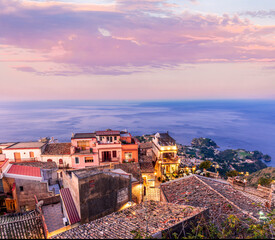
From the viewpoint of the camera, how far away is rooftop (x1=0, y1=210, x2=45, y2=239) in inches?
387

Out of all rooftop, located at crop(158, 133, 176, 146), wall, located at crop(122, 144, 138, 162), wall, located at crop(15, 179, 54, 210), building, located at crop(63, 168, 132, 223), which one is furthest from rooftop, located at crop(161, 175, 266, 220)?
rooftop, located at crop(158, 133, 176, 146)

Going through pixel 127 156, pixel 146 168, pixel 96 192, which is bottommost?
pixel 146 168

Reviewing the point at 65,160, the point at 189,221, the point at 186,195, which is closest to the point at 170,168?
the point at 186,195

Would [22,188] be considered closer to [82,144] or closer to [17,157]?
[82,144]

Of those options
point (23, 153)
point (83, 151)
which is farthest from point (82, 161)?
point (23, 153)

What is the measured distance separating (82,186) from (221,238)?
7.84 m

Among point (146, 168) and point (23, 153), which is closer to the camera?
point (23, 153)

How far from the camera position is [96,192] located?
11.5 m

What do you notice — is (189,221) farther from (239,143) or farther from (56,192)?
(239,143)

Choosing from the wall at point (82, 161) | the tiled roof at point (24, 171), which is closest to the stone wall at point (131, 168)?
the wall at point (82, 161)

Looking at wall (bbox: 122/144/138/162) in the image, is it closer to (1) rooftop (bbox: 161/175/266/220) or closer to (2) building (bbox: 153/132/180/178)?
(2) building (bbox: 153/132/180/178)

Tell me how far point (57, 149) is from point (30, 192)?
→ 12.0 meters

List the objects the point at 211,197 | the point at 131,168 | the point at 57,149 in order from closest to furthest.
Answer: the point at 211,197 < the point at 131,168 < the point at 57,149

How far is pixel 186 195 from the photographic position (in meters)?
14.8
